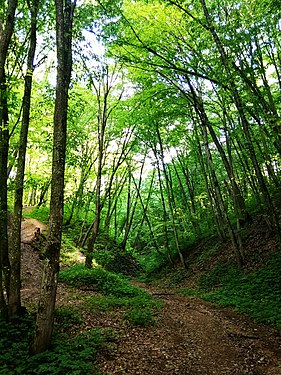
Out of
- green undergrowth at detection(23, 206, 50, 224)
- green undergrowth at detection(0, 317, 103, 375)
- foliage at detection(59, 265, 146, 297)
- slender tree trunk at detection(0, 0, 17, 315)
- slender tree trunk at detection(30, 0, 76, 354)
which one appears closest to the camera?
green undergrowth at detection(0, 317, 103, 375)

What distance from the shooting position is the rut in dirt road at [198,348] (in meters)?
4.81

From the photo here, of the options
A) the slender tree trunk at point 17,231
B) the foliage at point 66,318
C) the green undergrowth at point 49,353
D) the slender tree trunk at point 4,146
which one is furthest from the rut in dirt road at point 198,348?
the slender tree trunk at point 4,146

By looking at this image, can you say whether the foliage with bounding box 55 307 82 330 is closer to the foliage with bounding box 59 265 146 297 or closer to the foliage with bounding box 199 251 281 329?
the foliage with bounding box 59 265 146 297

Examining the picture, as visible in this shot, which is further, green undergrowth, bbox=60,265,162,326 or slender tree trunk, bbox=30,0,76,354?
green undergrowth, bbox=60,265,162,326

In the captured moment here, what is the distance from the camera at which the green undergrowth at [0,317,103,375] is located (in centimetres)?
432

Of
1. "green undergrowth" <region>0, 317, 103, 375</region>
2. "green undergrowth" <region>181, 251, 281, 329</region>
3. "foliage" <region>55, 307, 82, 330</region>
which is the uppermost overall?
"green undergrowth" <region>0, 317, 103, 375</region>

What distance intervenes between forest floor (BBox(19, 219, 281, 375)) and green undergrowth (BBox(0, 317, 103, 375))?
28cm

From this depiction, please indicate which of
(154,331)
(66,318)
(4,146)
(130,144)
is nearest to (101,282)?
(66,318)

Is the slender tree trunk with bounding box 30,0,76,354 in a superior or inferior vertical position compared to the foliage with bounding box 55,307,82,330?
superior

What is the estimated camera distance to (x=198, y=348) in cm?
573

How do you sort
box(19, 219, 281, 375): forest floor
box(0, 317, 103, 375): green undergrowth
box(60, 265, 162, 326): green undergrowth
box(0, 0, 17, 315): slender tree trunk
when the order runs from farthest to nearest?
box(60, 265, 162, 326): green undergrowth → box(0, 0, 17, 315): slender tree trunk → box(19, 219, 281, 375): forest floor → box(0, 317, 103, 375): green undergrowth

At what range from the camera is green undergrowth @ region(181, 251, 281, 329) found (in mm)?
7613

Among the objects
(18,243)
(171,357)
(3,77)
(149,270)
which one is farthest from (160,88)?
(149,270)

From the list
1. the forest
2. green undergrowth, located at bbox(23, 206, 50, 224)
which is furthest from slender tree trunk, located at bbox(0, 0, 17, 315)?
green undergrowth, located at bbox(23, 206, 50, 224)
